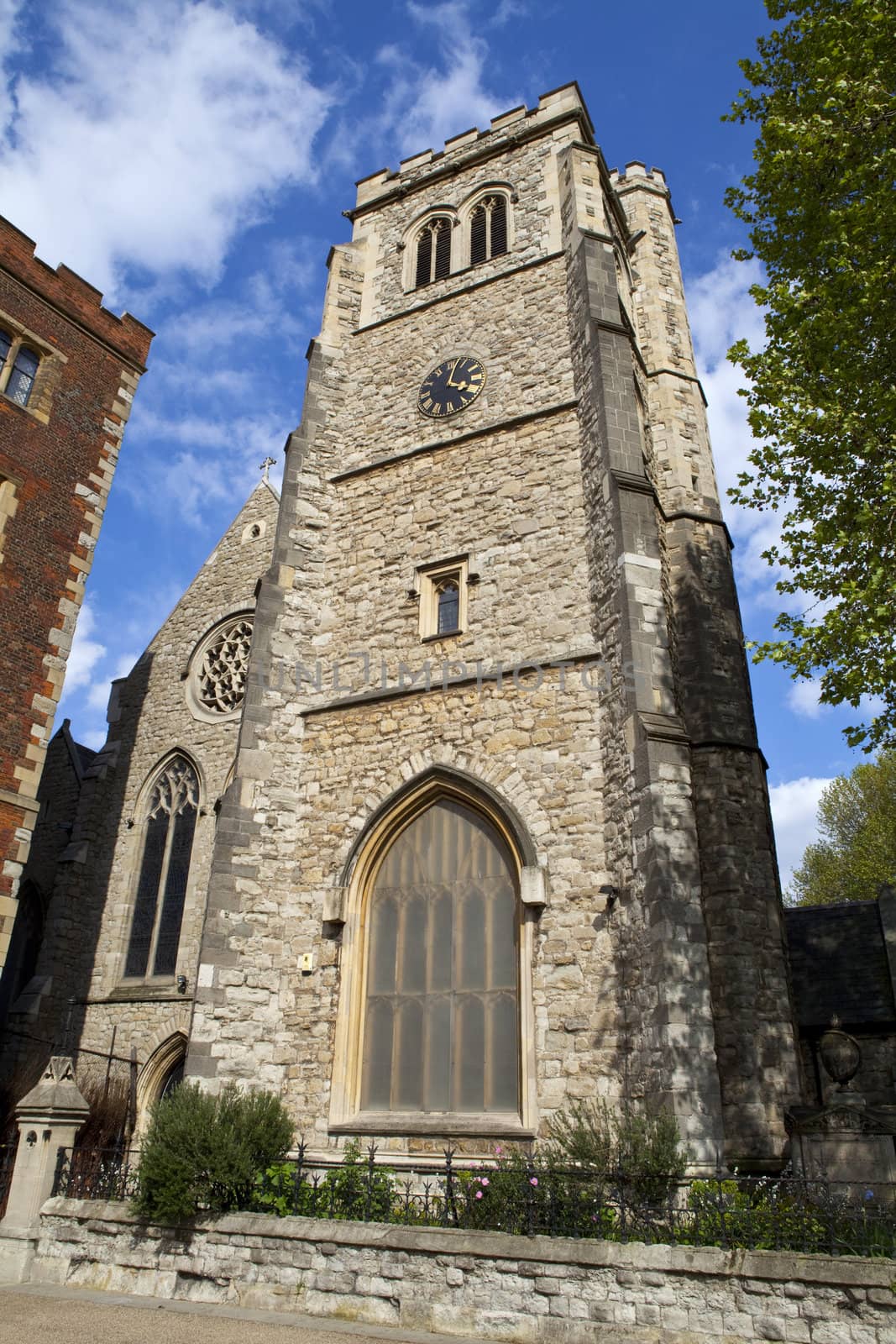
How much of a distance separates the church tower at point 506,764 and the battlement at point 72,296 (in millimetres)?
4271

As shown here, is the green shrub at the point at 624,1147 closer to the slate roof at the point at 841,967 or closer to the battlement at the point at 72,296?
the slate roof at the point at 841,967

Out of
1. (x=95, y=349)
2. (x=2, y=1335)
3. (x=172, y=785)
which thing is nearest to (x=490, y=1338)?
(x=2, y=1335)

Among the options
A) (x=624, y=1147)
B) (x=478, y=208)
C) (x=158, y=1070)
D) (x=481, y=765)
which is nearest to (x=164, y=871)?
(x=158, y=1070)

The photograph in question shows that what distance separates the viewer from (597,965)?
9.23m

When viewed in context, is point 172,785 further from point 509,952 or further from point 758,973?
point 758,973

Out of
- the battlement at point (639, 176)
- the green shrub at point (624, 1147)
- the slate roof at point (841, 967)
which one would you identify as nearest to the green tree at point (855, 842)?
the slate roof at point (841, 967)

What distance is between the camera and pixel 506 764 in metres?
10.7

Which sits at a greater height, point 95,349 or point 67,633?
point 95,349

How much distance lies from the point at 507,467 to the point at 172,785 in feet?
29.7

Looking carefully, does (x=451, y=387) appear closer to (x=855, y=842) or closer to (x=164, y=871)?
(x=164, y=871)

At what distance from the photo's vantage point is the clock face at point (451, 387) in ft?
46.0

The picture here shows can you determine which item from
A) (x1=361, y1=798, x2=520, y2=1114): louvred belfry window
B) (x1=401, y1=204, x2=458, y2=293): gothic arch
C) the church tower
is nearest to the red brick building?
the church tower

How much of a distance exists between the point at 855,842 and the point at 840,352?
→ 77.7 ft

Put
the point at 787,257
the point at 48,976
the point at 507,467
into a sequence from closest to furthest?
the point at 787,257 → the point at 507,467 → the point at 48,976
